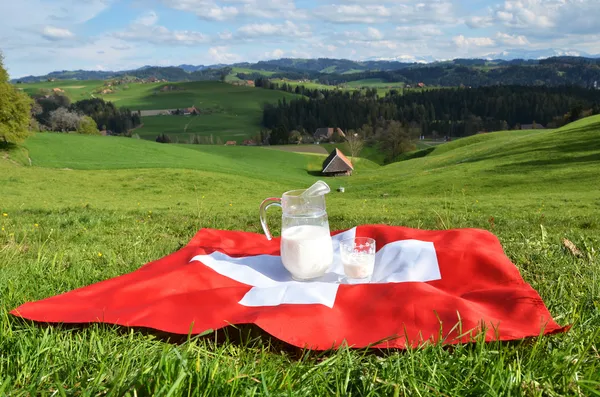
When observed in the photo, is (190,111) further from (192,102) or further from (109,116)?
(109,116)

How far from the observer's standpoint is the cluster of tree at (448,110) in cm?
12756

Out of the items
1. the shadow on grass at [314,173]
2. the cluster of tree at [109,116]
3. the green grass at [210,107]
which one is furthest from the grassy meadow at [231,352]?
the cluster of tree at [109,116]

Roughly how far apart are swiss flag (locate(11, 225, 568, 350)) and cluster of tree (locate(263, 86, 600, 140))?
393ft

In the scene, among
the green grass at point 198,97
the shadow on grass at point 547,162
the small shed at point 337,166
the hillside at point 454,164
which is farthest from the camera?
the green grass at point 198,97

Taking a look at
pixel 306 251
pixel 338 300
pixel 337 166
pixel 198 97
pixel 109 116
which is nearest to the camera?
pixel 338 300

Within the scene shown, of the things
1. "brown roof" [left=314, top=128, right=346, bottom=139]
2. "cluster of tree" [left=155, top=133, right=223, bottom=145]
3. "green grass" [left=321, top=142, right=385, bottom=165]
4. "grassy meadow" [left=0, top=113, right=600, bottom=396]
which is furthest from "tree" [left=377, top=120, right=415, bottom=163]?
"grassy meadow" [left=0, top=113, right=600, bottom=396]

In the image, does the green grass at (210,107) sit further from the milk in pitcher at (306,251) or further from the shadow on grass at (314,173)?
the milk in pitcher at (306,251)

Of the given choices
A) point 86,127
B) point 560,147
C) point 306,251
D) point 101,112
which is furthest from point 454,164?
point 101,112

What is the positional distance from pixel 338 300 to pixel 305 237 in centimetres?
56

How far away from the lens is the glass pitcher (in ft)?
9.64

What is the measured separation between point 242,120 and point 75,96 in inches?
2683

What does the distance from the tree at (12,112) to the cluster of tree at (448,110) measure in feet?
283

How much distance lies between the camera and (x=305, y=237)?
2967mm

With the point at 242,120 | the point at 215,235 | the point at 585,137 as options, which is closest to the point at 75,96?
the point at 242,120
